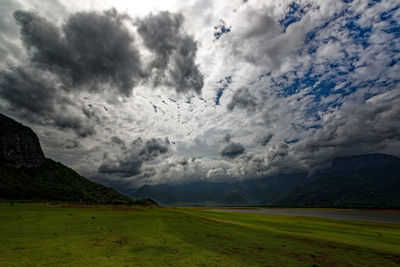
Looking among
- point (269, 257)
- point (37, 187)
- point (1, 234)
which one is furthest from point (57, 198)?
point (269, 257)

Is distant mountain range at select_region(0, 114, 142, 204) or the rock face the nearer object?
distant mountain range at select_region(0, 114, 142, 204)

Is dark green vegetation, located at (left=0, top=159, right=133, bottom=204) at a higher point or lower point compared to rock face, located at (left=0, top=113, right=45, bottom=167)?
lower

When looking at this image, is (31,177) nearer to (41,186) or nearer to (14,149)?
(41,186)

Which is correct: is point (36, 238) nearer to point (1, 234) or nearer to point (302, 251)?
point (1, 234)

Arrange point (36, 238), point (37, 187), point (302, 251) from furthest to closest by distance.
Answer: point (37, 187)
point (302, 251)
point (36, 238)

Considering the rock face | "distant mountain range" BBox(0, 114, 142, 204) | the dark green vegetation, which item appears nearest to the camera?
the dark green vegetation

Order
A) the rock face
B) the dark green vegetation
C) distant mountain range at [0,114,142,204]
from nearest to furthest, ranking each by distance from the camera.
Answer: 1. the dark green vegetation
2. distant mountain range at [0,114,142,204]
3. the rock face

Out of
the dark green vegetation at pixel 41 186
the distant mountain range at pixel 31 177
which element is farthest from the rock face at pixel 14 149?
the dark green vegetation at pixel 41 186

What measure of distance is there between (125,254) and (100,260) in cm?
227

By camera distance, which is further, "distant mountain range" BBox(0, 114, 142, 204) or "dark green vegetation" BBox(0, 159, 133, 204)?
"distant mountain range" BBox(0, 114, 142, 204)

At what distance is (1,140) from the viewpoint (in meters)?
173

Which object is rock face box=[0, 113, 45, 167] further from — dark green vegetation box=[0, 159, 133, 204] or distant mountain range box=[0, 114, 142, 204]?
dark green vegetation box=[0, 159, 133, 204]

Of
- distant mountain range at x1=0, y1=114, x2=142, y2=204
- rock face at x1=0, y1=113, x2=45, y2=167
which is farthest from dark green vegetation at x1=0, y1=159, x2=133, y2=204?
rock face at x1=0, y1=113, x2=45, y2=167

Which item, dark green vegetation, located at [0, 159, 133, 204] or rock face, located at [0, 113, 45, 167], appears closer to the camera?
dark green vegetation, located at [0, 159, 133, 204]
